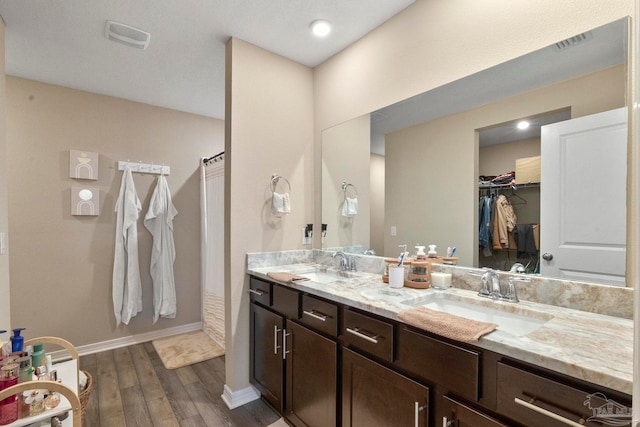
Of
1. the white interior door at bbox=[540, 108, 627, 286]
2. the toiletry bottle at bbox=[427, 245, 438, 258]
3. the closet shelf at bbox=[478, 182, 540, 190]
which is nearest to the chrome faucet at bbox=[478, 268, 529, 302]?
the white interior door at bbox=[540, 108, 627, 286]

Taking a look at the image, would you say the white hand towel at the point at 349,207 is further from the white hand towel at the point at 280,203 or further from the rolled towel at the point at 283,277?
the rolled towel at the point at 283,277

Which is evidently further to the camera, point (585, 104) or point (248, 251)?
point (248, 251)

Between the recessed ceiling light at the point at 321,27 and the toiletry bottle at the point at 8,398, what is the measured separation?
92.7 inches

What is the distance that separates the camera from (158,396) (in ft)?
7.14

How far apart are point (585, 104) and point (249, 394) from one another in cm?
258

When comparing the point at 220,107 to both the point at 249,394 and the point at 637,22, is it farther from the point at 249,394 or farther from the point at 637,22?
the point at 637,22

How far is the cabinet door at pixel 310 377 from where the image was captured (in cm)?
148

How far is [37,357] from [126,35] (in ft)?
6.80

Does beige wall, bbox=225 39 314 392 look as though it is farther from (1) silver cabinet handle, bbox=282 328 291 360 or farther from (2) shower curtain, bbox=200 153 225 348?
(2) shower curtain, bbox=200 153 225 348

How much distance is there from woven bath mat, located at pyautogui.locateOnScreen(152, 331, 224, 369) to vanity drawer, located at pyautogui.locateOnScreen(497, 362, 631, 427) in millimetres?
2655

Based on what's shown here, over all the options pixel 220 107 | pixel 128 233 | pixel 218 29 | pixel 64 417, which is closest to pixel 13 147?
pixel 128 233

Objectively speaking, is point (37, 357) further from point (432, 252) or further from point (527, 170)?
point (527, 170)

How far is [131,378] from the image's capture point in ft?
7.98

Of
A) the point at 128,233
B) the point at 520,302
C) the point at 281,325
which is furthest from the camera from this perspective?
the point at 128,233
